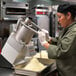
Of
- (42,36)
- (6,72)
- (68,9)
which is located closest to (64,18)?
(68,9)

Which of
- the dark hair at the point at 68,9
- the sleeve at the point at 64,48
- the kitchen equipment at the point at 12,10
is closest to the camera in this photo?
the sleeve at the point at 64,48

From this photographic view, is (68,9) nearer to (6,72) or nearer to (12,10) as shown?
(6,72)

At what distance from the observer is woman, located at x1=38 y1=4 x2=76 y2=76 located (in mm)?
1553

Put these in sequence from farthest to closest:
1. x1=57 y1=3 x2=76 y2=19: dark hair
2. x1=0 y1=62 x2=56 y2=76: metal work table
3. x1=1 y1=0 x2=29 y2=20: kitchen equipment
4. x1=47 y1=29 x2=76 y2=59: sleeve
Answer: x1=1 y1=0 x2=29 y2=20: kitchen equipment, x1=0 y1=62 x2=56 y2=76: metal work table, x1=57 y1=3 x2=76 y2=19: dark hair, x1=47 y1=29 x2=76 y2=59: sleeve

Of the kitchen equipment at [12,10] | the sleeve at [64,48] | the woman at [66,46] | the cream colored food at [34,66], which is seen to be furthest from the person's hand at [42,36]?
the kitchen equipment at [12,10]

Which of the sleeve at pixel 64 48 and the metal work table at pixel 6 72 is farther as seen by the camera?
the metal work table at pixel 6 72

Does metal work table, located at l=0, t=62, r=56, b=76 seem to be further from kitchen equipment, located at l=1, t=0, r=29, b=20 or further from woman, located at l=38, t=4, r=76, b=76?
kitchen equipment, located at l=1, t=0, r=29, b=20

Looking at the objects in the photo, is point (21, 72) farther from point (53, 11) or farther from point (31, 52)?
point (53, 11)

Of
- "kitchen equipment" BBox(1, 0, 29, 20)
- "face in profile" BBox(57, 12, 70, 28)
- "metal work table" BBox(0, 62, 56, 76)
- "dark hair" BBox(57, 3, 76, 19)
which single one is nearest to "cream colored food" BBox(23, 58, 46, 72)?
"metal work table" BBox(0, 62, 56, 76)

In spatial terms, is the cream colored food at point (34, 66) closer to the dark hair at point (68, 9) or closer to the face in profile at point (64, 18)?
the face in profile at point (64, 18)

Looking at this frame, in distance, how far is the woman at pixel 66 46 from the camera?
5.09ft

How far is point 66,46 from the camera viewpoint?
1.55m

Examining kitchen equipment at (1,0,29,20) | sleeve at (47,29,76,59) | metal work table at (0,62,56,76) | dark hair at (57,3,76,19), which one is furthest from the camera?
kitchen equipment at (1,0,29,20)

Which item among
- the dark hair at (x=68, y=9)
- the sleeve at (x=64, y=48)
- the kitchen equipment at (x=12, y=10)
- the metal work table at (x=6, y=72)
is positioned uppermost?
the dark hair at (x=68, y=9)
